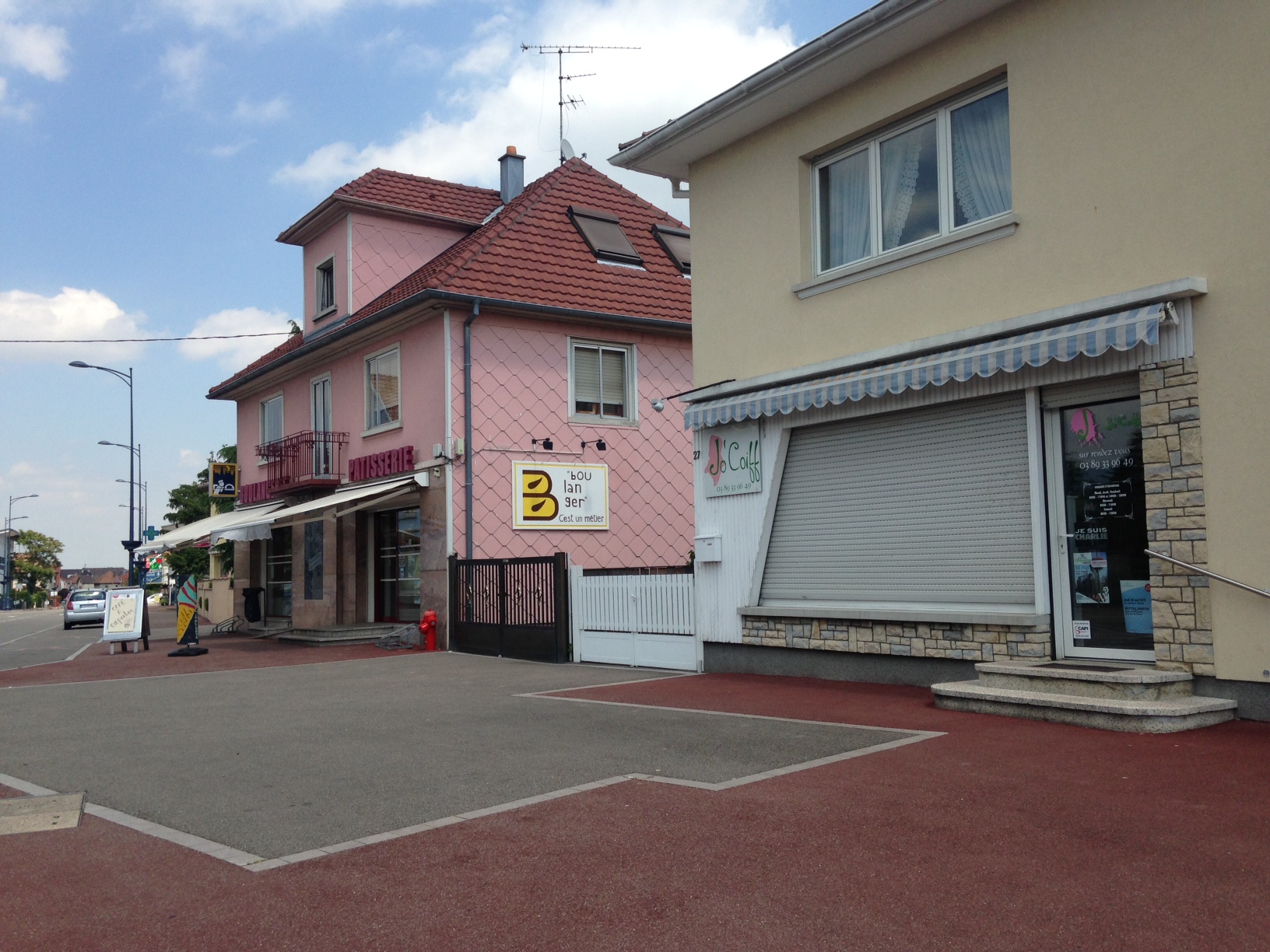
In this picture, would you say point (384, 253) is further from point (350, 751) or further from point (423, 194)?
point (350, 751)

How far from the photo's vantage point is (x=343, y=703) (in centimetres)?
1134

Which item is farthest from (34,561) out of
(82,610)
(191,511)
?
(82,610)

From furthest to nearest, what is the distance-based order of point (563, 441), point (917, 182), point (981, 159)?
point (563, 441) → point (917, 182) → point (981, 159)

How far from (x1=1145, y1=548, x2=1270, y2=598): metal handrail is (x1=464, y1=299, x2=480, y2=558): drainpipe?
39.8 feet

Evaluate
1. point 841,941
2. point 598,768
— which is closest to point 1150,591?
point 598,768

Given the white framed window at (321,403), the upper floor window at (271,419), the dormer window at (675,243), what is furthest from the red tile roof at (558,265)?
the upper floor window at (271,419)

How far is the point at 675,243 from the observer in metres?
23.3

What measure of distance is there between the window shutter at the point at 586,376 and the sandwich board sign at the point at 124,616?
8814 mm

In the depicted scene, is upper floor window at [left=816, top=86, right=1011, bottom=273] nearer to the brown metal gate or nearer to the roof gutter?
the brown metal gate

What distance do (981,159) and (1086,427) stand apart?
2.79 metres

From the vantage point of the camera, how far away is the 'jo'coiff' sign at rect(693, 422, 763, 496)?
1257 centimetres

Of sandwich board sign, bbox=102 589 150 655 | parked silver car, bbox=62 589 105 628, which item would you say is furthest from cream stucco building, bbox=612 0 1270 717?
Result: parked silver car, bbox=62 589 105 628

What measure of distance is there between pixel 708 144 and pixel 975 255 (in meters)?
4.21

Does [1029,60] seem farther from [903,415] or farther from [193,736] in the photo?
[193,736]
